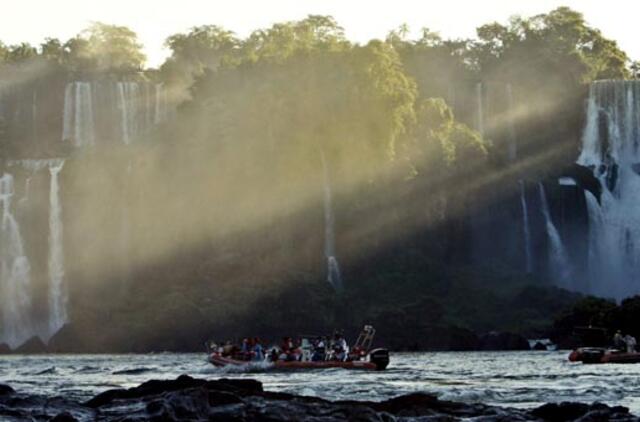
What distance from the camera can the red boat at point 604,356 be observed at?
62503 millimetres

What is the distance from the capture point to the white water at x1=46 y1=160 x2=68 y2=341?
97.7 m

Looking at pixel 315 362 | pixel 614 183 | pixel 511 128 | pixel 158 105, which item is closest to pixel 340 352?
pixel 315 362

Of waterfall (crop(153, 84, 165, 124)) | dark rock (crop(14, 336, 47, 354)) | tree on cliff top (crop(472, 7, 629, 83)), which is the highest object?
tree on cliff top (crop(472, 7, 629, 83))

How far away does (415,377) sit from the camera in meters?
55.3

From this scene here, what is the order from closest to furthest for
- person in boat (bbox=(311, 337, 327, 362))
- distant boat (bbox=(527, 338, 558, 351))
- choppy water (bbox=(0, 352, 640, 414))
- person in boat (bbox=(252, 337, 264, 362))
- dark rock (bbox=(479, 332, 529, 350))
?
choppy water (bbox=(0, 352, 640, 414)), person in boat (bbox=(252, 337, 264, 362)), person in boat (bbox=(311, 337, 327, 362)), distant boat (bbox=(527, 338, 558, 351)), dark rock (bbox=(479, 332, 529, 350))

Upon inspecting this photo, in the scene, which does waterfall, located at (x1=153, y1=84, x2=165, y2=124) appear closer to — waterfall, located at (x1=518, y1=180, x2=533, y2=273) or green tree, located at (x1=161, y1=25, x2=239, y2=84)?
green tree, located at (x1=161, y1=25, x2=239, y2=84)

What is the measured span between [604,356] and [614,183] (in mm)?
47058

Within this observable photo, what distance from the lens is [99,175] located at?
10444 centimetres

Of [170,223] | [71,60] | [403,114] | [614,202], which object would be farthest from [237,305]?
[71,60]

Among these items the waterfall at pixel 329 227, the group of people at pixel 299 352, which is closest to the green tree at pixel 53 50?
the waterfall at pixel 329 227

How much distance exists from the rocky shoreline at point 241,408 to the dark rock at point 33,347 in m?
54.9

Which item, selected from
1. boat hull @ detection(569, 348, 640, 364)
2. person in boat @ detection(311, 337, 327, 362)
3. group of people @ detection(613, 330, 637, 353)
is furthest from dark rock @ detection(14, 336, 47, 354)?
boat hull @ detection(569, 348, 640, 364)

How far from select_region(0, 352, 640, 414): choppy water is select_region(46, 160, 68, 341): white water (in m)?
19.4

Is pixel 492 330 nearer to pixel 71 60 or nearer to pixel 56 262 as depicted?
pixel 56 262
